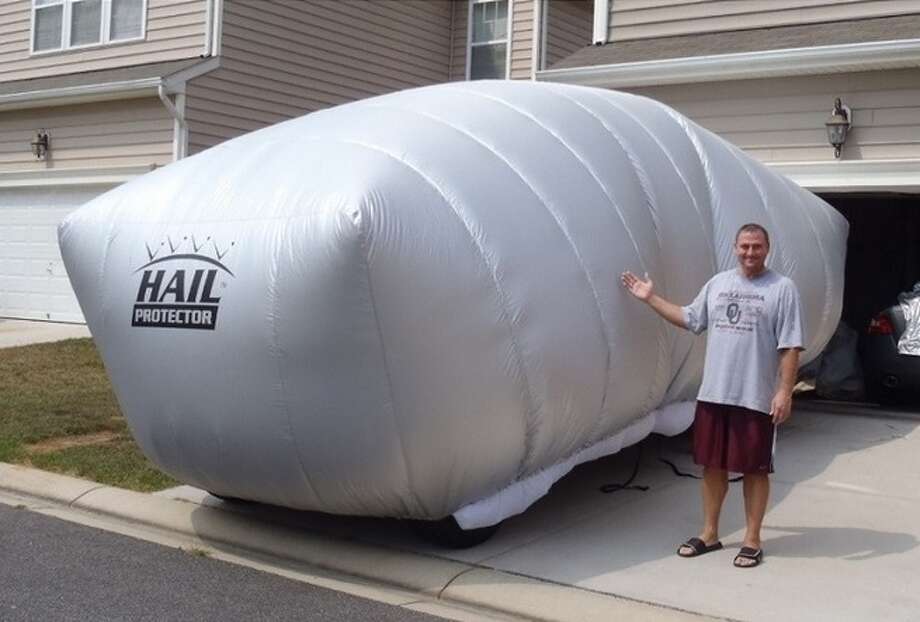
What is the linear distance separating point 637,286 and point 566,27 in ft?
43.9

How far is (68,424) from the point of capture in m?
9.61

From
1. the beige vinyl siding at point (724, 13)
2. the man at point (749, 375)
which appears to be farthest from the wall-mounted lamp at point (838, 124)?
the man at point (749, 375)

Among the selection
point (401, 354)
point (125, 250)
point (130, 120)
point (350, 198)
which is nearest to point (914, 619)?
point (401, 354)

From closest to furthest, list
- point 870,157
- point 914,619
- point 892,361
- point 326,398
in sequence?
1. point 914,619
2. point 326,398
3. point 892,361
4. point 870,157

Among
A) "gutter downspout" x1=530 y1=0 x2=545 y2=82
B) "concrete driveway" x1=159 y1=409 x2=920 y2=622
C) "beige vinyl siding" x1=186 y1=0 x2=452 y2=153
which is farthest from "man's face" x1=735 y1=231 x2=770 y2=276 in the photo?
"gutter downspout" x1=530 y1=0 x2=545 y2=82

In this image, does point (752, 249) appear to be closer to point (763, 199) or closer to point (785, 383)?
point (785, 383)

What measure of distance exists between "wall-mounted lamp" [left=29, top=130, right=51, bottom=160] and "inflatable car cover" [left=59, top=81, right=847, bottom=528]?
1218 centimetres

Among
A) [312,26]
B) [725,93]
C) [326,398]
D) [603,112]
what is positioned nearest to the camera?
[326,398]

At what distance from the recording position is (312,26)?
17969 millimetres

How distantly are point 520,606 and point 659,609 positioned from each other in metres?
0.63

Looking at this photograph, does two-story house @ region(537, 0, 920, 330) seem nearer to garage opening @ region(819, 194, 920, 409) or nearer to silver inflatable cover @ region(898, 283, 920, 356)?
silver inflatable cover @ region(898, 283, 920, 356)

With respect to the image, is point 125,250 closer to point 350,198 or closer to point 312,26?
point 350,198

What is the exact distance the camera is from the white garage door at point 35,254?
1739 cm

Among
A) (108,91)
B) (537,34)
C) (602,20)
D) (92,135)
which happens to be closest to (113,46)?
(108,91)
